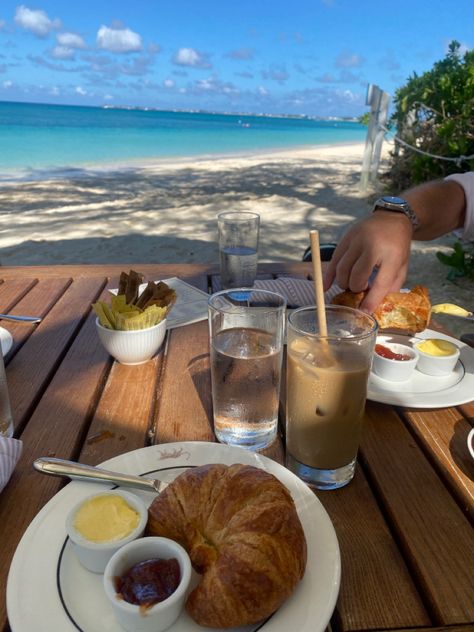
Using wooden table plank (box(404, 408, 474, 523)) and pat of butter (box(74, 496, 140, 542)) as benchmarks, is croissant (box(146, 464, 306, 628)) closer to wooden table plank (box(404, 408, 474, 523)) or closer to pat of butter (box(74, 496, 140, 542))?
pat of butter (box(74, 496, 140, 542))

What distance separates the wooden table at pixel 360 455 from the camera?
78 centimetres

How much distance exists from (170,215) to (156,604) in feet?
25.3

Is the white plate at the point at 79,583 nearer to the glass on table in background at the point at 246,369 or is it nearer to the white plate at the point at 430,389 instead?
the glass on table in background at the point at 246,369

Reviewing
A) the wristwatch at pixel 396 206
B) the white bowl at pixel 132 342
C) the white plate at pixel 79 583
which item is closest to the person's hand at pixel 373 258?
the wristwatch at pixel 396 206

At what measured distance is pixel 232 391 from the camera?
1148 mm

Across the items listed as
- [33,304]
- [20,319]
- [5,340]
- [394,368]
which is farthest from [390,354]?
[33,304]

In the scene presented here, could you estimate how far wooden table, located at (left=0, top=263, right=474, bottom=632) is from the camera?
78 cm

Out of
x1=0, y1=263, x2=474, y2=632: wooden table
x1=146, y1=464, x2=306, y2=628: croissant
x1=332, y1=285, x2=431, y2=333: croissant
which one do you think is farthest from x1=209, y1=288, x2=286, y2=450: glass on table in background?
x1=332, y1=285, x2=431, y2=333: croissant

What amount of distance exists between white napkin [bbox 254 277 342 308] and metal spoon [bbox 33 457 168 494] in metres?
1.09

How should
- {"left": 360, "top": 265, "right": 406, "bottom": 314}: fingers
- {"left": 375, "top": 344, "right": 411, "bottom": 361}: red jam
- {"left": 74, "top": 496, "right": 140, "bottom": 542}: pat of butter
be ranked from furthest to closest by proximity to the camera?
{"left": 360, "top": 265, "right": 406, "bottom": 314}: fingers < {"left": 375, "top": 344, "right": 411, "bottom": 361}: red jam < {"left": 74, "top": 496, "right": 140, "bottom": 542}: pat of butter

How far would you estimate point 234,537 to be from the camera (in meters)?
0.71

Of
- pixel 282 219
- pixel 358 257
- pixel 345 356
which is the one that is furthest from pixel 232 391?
pixel 282 219

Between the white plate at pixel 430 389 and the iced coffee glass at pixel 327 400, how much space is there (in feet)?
0.97

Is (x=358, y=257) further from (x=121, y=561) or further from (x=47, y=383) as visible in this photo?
(x=121, y=561)
